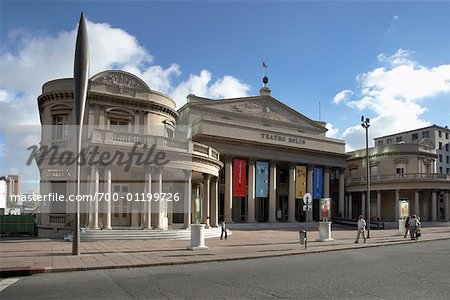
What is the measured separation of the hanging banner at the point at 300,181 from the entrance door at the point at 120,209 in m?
25.5

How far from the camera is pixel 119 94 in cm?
3173

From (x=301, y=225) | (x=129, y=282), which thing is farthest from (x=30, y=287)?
(x=301, y=225)

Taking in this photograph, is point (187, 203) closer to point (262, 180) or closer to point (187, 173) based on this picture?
point (187, 173)

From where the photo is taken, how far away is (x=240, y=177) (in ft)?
149

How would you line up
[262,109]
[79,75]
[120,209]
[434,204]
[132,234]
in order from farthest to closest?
[434,204] < [262,109] < [120,209] < [132,234] < [79,75]

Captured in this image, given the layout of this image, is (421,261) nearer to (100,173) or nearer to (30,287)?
(30,287)

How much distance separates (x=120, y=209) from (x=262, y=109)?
1087 inches

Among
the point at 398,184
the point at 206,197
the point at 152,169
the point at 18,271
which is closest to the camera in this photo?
the point at 18,271

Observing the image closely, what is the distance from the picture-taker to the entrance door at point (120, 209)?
29672mm

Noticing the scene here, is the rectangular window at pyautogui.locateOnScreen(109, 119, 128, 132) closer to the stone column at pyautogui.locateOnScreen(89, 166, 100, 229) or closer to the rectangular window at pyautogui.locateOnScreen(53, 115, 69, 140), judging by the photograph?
the rectangular window at pyautogui.locateOnScreen(53, 115, 69, 140)

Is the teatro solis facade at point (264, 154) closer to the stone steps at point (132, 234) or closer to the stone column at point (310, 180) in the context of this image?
the stone column at point (310, 180)

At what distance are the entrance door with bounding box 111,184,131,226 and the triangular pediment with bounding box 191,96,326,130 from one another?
19944 millimetres

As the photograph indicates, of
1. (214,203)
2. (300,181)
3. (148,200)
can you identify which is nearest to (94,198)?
(148,200)

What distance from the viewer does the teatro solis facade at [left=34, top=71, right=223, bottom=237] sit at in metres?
25.6
